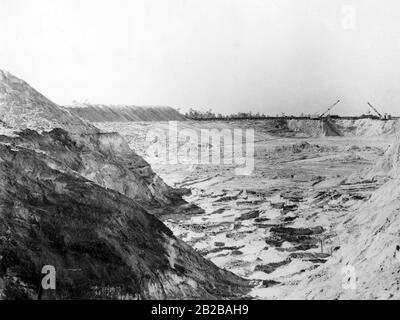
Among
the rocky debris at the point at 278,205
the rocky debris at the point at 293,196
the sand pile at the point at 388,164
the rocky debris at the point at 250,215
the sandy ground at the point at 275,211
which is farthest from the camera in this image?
the rocky debris at the point at 293,196

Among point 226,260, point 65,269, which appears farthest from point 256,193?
point 65,269

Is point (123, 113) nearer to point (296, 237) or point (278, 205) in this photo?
point (278, 205)

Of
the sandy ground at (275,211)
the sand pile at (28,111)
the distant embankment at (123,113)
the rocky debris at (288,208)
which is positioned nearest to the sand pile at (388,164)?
the sandy ground at (275,211)

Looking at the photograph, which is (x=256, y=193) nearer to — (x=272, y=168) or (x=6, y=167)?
(x=272, y=168)

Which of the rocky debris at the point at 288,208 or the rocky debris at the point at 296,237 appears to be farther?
the rocky debris at the point at 288,208

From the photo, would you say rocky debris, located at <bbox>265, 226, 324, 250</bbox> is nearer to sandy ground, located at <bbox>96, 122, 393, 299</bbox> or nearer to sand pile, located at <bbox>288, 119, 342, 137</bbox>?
sandy ground, located at <bbox>96, 122, 393, 299</bbox>

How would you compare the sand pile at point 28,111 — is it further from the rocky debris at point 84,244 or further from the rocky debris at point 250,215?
the rocky debris at point 250,215

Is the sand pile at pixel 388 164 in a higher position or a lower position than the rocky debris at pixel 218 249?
higher
